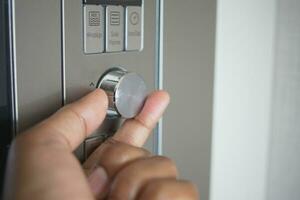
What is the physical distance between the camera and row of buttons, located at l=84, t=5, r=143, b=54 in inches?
15.6

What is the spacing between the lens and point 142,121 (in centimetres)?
43

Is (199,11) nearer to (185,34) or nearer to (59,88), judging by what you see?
(185,34)

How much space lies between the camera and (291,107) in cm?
74

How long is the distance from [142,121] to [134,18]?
10 cm

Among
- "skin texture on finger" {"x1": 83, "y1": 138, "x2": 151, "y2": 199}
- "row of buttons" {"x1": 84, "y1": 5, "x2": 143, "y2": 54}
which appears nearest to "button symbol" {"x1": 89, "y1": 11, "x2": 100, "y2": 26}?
"row of buttons" {"x1": 84, "y1": 5, "x2": 143, "y2": 54}

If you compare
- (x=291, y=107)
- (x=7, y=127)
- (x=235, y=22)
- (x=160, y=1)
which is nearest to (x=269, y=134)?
(x=291, y=107)

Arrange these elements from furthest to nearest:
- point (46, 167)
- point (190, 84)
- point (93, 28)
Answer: point (190, 84)
point (93, 28)
point (46, 167)

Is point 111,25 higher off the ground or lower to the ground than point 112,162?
higher

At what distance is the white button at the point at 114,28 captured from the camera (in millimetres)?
406

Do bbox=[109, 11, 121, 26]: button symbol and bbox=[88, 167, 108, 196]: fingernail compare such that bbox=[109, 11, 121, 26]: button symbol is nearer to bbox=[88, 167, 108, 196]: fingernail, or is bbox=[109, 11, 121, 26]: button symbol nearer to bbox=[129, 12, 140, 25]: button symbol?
bbox=[129, 12, 140, 25]: button symbol

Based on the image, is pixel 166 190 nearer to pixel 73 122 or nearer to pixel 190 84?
pixel 73 122

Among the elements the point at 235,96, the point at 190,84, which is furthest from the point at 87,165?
the point at 235,96

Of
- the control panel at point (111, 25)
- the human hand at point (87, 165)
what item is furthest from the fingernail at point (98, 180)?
the control panel at point (111, 25)

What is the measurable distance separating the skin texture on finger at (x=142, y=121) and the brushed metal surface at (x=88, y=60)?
0.02m
